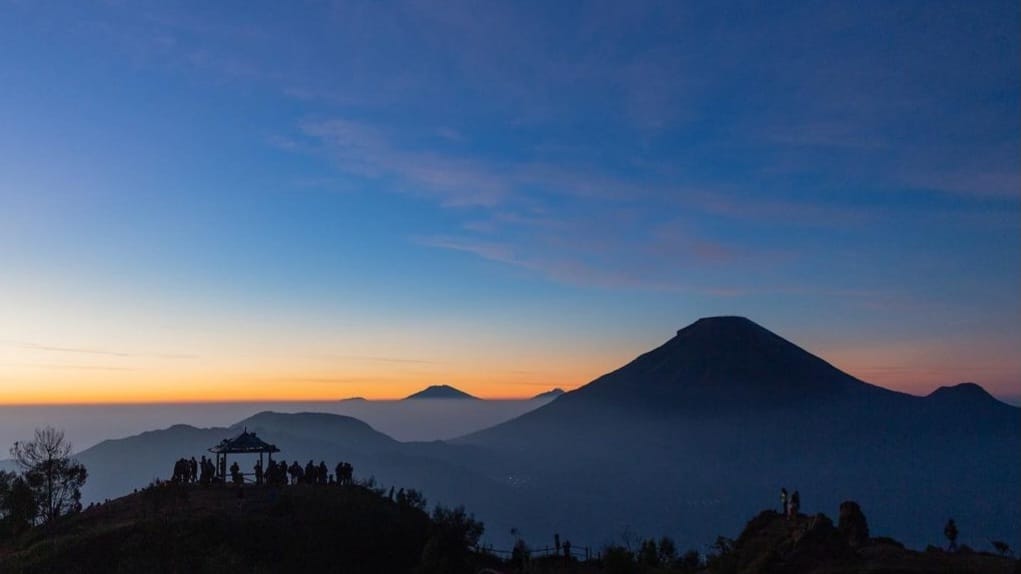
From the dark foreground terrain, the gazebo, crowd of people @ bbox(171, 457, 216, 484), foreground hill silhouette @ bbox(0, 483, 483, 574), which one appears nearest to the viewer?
the dark foreground terrain

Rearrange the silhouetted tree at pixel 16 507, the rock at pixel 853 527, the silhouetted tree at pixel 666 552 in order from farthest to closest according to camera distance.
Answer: the silhouetted tree at pixel 666 552
the silhouetted tree at pixel 16 507
the rock at pixel 853 527

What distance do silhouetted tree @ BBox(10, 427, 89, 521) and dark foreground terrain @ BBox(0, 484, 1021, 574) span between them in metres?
7.69

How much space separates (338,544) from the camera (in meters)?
32.8

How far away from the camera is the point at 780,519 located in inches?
1240

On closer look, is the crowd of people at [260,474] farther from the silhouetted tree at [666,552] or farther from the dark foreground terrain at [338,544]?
the silhouetted tree at [666,552]

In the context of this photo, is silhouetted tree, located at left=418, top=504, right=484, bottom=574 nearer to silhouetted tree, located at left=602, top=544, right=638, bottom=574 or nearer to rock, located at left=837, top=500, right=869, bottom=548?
silhouetted tree, located at left=602, top=544, right=638, bottom=574

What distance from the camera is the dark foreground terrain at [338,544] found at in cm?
2570

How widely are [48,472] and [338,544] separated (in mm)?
21805

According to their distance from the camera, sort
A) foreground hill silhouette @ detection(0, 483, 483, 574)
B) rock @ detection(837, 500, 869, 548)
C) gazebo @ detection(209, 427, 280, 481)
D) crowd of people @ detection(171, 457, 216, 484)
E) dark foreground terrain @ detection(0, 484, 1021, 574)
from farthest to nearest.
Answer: gazebo @ detection(209, 427, 280, 481) → crowd of people @ detection(171, 457, 216, 484) → foreground hill silhouette @ detection(0, 483, 483, 574) → rock @ detection(837, 500, 869, 548) → dark foreground terrain @ detection(0, 484, 1021, 574)

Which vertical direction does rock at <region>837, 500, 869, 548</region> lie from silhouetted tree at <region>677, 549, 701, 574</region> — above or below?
above

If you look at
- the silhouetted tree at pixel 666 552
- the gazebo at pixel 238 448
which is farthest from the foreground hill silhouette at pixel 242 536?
the silhouetted tree at pixel 666 552

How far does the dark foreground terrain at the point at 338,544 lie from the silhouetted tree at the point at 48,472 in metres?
7.69

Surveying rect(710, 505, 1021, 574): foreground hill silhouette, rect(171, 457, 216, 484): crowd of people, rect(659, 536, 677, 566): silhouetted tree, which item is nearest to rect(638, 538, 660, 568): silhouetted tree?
rect(659, 536, 677, 566): silhouetted tree

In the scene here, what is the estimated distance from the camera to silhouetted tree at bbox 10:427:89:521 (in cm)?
4219
